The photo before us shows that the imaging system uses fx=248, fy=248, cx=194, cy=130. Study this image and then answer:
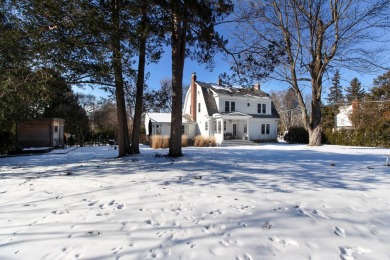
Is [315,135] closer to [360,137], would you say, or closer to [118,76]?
[360,137]

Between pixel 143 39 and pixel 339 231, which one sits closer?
pixel 339 231

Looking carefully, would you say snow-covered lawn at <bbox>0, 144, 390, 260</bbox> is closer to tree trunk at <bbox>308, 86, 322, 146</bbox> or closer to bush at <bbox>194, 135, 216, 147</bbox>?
tree trunk at <bbox>308, 86, 322, 146</bbox>

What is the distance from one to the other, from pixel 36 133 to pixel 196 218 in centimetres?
1941

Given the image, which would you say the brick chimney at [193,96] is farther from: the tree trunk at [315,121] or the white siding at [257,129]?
the tree trunk at [315,121]

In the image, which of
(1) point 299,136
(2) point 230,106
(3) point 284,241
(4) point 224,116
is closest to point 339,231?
(3) point 284,241

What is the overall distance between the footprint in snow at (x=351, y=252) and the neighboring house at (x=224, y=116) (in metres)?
22.1

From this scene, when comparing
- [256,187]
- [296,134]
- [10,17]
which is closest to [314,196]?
[256,187]

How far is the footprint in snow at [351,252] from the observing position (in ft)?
8.93

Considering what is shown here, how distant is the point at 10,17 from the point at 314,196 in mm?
8981

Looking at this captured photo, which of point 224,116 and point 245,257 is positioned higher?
point 224,116

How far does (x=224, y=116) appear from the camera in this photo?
25.4 metres

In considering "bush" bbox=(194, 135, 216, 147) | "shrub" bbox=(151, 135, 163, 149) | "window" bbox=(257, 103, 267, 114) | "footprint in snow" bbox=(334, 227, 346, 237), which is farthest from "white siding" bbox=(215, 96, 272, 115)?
"footprint in snow" bbox=(334, 227, 346, 237)

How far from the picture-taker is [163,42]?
11.3 metres

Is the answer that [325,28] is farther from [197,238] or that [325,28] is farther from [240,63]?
[197,238]
